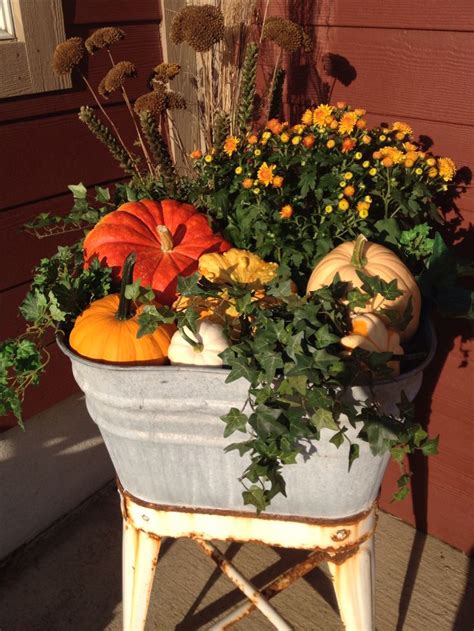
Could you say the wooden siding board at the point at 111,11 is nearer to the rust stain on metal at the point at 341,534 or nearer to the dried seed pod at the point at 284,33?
the dried seed pod at the point at 284,33

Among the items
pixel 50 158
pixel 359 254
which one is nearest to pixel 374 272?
pixel 359 254

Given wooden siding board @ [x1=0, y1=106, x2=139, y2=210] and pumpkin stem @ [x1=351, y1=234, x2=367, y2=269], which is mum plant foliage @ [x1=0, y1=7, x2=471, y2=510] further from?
wooden siding board @ [x1=0, y1=106, x2=139, y2=210]

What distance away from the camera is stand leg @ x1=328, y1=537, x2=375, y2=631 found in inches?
53.8

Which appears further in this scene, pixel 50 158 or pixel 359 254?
pixel 50 158

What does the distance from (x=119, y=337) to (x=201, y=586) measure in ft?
3.77

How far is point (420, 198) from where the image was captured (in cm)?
156

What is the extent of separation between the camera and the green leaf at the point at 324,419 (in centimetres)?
104

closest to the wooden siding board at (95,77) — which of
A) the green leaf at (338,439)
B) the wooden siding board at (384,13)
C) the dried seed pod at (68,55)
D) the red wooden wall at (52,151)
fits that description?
the red wooden wall at (52,151)

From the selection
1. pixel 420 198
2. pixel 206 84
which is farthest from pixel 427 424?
pixel 206 84

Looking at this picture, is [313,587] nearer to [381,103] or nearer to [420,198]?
[420,198]

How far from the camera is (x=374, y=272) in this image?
129 cm

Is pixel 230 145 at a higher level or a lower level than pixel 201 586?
higher

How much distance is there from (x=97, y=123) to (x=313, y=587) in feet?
5.13

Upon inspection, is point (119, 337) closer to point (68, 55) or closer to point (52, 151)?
point (68, 55)
